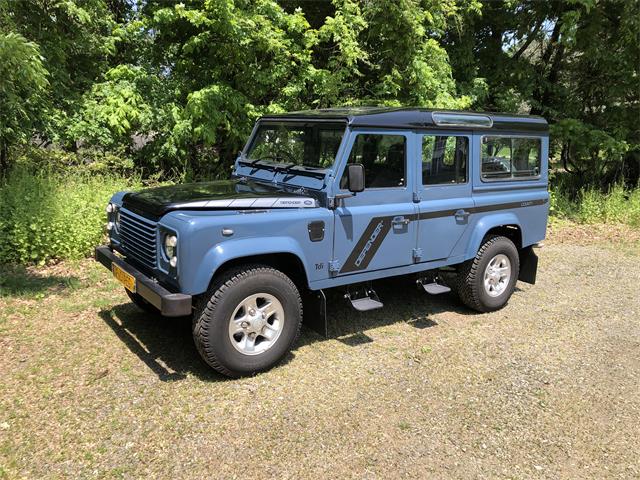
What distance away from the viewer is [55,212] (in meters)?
6.32

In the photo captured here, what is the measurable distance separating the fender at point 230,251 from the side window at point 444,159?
1.66 metres

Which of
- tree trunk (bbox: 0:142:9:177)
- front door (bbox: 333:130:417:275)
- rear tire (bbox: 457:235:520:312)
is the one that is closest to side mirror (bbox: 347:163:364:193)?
front door (bbox: 333:130:417:275)

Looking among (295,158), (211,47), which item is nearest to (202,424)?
(295,158)

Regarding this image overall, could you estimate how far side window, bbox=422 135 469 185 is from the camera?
4.83 metres

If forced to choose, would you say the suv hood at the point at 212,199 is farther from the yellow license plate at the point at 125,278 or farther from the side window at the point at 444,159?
the side window at the point at 444,159

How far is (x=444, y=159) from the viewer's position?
4996 millimetres

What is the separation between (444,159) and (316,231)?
1.66 m

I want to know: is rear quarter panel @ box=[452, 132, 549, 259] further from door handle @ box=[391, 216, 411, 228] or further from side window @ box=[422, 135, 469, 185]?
door handle @ box=[391, 216, 411, 228]

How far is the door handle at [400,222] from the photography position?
4582 mm

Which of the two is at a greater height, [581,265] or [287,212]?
[287,212]

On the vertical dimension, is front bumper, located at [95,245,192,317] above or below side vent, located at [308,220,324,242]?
below

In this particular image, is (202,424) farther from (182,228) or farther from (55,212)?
(55,212)

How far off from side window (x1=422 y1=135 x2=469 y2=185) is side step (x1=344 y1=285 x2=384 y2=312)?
112cm

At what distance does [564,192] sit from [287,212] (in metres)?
10.1
